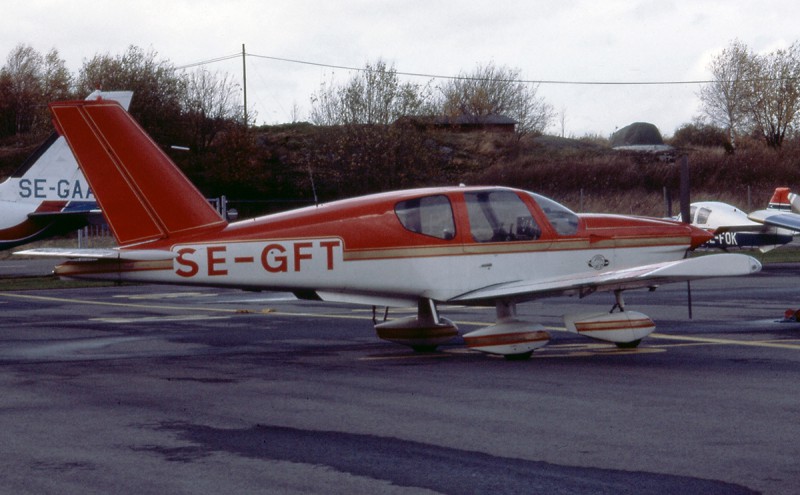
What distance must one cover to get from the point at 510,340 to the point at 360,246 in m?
2.08

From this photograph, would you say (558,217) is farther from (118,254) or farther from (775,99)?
(775,99)

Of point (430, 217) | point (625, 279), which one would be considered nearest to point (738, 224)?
point (430, 217)

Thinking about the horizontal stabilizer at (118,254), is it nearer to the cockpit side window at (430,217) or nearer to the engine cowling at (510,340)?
the cockpit side window at (430,217)

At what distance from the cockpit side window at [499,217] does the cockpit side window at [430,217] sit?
261mm

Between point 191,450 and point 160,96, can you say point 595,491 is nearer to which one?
point 191,450

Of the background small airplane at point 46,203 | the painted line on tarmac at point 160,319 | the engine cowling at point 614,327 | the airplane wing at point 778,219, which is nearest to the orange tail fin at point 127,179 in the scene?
the engine cowling at point 614,327

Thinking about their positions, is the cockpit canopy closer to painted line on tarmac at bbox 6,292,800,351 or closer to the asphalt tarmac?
the asphalt tarmac

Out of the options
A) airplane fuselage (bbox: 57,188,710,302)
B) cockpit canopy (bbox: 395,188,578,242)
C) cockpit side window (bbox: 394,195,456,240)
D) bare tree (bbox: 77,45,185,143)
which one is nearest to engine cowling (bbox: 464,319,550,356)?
airplane fuselage (bbox: 57,188,710,302)

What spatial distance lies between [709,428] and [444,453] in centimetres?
221

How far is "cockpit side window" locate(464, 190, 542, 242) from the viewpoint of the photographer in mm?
13266

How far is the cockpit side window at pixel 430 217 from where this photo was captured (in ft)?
43.4

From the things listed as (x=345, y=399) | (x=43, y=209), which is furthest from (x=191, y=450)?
(x=43, y=209)

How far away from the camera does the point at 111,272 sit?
41.4 feet

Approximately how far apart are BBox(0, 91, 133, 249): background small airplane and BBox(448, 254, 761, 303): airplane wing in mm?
16301
